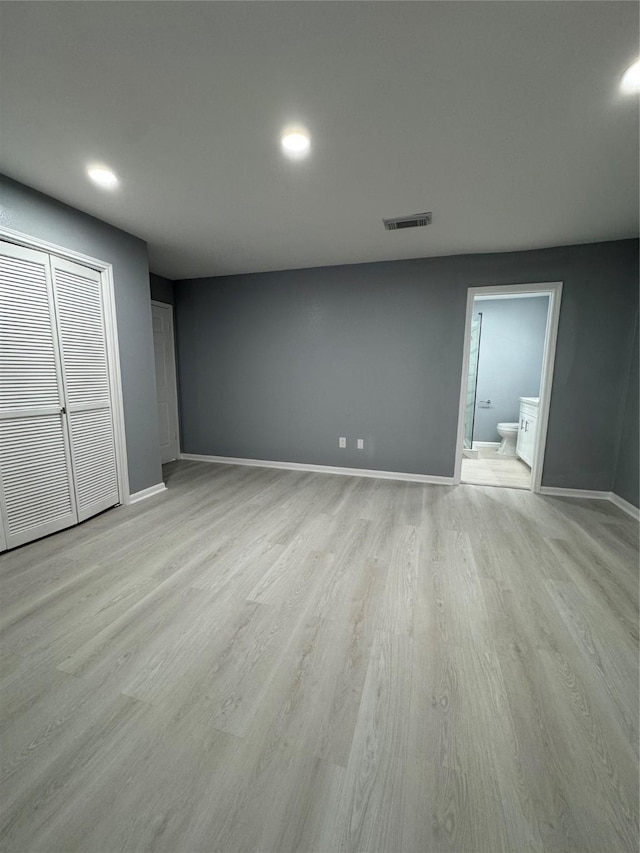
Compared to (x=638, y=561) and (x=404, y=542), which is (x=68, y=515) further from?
(x=638, y=561)

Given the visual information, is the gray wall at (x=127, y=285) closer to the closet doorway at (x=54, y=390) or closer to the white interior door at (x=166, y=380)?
the closet doorway at (x=54, y=390)

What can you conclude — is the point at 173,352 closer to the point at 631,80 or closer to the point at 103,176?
the point at 103,176

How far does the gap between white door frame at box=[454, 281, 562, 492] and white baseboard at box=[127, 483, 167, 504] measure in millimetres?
3297

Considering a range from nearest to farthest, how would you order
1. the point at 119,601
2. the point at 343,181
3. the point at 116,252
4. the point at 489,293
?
the point at 119,601
the point at 343,181
the point at 116,252
the point at 489,293

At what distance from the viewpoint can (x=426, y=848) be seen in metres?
0.87

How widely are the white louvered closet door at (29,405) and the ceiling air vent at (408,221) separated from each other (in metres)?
2.67

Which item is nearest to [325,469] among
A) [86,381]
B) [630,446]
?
[86,381]

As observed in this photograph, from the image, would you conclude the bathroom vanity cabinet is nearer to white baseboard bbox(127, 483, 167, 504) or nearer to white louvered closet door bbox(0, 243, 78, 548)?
white baseboard bbox(127, 483, 167, 504)

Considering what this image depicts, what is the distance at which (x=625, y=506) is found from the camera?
312 cm

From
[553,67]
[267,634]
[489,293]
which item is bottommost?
[267,634]

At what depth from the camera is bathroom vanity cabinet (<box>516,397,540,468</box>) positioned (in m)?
4.24

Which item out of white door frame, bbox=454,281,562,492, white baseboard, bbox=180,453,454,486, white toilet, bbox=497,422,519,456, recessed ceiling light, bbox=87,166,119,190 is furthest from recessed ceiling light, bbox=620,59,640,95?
white toilet, bbox=497,422,519,456

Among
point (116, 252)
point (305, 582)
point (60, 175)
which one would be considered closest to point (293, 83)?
point (60, 175)

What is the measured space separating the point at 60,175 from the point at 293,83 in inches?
67.3
